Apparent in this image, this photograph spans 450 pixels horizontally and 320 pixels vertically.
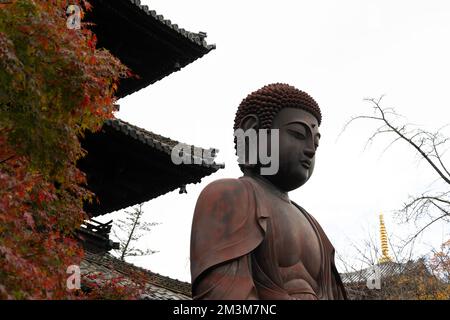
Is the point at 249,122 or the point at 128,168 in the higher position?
the point at 128,168

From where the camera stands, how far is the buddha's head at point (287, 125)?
4.18m

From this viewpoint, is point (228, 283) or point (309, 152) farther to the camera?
point (309, 152)

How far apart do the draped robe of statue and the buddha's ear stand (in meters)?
0.39

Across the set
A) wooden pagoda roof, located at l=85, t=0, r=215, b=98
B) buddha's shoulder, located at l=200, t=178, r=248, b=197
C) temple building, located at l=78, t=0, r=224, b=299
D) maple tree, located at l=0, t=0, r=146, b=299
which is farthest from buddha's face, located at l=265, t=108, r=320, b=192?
wooden pagoda roof, located at l=85, t=0, r=215, b=98

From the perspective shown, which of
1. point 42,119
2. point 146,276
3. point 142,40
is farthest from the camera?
point 142,40

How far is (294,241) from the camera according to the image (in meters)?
4.04

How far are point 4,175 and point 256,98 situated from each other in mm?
1998

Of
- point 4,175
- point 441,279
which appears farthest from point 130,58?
point 4,175

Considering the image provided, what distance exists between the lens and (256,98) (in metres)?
4.42

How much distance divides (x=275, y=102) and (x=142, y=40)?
30.0 feet

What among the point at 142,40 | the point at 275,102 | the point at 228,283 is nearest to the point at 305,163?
the point at 275,102

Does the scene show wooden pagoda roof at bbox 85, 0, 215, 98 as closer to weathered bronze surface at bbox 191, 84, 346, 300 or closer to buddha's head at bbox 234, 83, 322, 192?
buddha's head at bbox 234, 83, 322, 192

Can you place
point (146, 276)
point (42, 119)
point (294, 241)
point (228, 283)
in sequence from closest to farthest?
point (228, 283), point (294, 241), point (42, 119), point (146, 276)

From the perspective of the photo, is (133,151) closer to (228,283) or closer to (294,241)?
(294,241)
